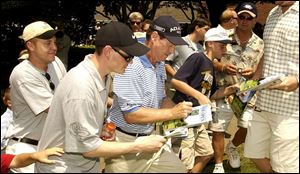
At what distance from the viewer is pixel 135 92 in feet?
15.5

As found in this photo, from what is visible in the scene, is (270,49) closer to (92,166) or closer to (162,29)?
(162,29)

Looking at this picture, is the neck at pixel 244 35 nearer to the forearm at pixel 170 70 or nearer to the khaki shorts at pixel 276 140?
the forearm at pixel 170 70

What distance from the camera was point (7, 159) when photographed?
168 inches

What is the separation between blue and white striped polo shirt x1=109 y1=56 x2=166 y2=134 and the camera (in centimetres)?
471

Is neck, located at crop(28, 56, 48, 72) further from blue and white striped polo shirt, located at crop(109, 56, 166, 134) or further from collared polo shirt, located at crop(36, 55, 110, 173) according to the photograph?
collared polo shirt, located at crop(36, 55, 110, 173)

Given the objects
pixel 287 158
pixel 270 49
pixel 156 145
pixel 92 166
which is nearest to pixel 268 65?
pixel 270 49

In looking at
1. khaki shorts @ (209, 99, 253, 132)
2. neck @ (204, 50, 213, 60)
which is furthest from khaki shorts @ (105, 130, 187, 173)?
khaki shorts @ (209, 99, 253, 132)

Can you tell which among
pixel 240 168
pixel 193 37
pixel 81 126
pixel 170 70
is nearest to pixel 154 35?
pixel 81 126

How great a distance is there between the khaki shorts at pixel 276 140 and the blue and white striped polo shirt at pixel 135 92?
1083 millimetres

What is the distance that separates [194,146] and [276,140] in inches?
70.1

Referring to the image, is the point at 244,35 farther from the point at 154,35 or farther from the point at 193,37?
the point at 154,35

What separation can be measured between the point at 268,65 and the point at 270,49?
15 centimetres

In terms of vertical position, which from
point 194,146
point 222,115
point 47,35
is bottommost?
point 194,146

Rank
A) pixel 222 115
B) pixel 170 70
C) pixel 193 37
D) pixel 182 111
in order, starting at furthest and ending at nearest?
pixel 193 37
pixel 170 70
pixel 222 115
pixel 182 111
